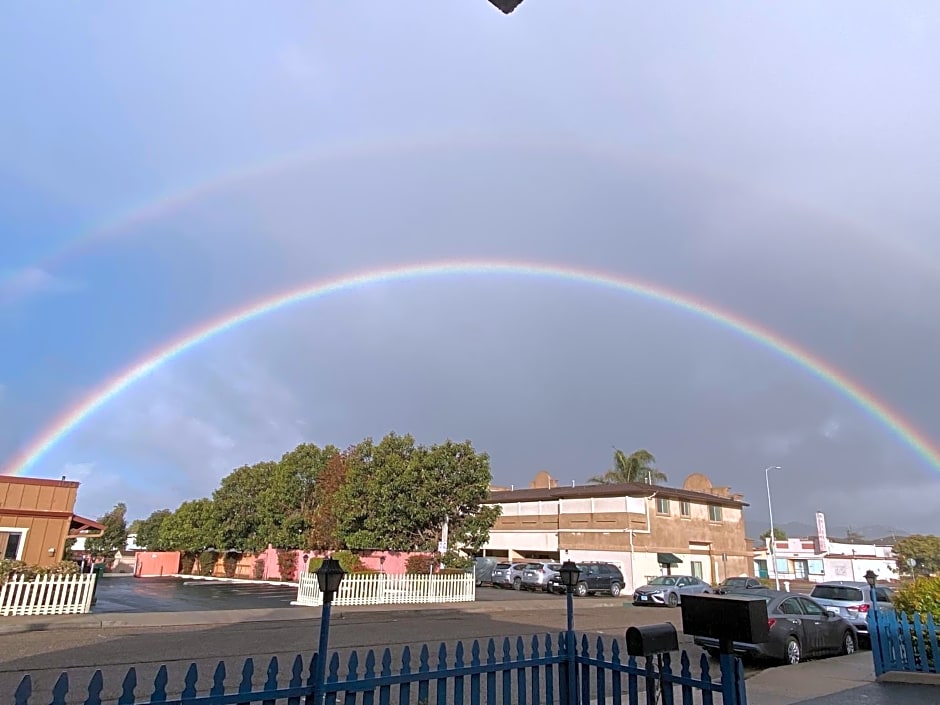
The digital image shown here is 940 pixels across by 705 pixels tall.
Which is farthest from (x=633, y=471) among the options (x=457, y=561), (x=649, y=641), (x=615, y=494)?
(x=649, y=641)

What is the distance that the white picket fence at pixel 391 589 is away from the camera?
21.5 m

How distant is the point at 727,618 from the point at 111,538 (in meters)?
78.1

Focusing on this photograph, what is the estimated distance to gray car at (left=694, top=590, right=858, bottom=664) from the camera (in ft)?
40.1

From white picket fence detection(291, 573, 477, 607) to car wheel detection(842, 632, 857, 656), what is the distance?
44.6 feet

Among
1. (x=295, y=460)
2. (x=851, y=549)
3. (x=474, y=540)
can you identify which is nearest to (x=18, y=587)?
(x=474, y=540)

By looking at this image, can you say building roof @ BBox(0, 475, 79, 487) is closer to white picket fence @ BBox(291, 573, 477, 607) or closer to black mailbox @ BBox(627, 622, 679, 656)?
white picket fence @ BBox(291, 573, 477, 607)

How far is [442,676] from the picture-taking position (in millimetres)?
4371

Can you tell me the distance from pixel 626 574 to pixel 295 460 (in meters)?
21.5

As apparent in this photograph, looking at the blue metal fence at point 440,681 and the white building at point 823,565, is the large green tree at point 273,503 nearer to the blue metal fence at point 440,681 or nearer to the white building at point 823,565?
the blue metal fence at point 440,681

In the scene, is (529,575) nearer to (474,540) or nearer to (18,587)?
(474,540)

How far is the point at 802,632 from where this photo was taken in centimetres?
1287

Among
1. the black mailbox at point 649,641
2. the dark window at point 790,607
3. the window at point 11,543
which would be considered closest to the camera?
the black mailbox at point 649,641

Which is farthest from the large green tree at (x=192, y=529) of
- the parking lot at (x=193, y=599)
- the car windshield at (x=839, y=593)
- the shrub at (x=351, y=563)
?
the car windshield at (x=839, y=593)

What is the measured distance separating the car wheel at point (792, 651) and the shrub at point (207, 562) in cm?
3842
